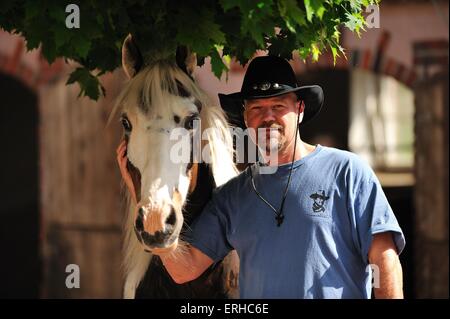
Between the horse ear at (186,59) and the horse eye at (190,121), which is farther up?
the horse ear at (186,59)

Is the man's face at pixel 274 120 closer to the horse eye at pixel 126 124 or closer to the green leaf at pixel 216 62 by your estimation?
the green leaf at pixel 216 62

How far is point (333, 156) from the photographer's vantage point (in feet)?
8.87

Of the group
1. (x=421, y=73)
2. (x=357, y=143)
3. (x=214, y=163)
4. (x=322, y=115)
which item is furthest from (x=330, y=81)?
(x=214, y=163)

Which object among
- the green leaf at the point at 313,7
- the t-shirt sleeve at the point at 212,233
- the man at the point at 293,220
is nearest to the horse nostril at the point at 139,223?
the man at the point at 293,220

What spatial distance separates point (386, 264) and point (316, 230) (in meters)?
0.26

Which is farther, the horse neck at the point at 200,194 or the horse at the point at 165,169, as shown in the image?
the horse neck at the point at 200,194

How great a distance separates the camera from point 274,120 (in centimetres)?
271

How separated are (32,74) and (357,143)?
315 inches

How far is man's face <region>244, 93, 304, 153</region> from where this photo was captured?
→ 8.82ft

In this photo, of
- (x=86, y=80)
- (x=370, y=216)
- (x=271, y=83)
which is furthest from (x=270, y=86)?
(x=86, y=80)

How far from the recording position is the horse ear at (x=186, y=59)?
9.45ft

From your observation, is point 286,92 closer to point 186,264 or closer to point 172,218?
point 172,218
